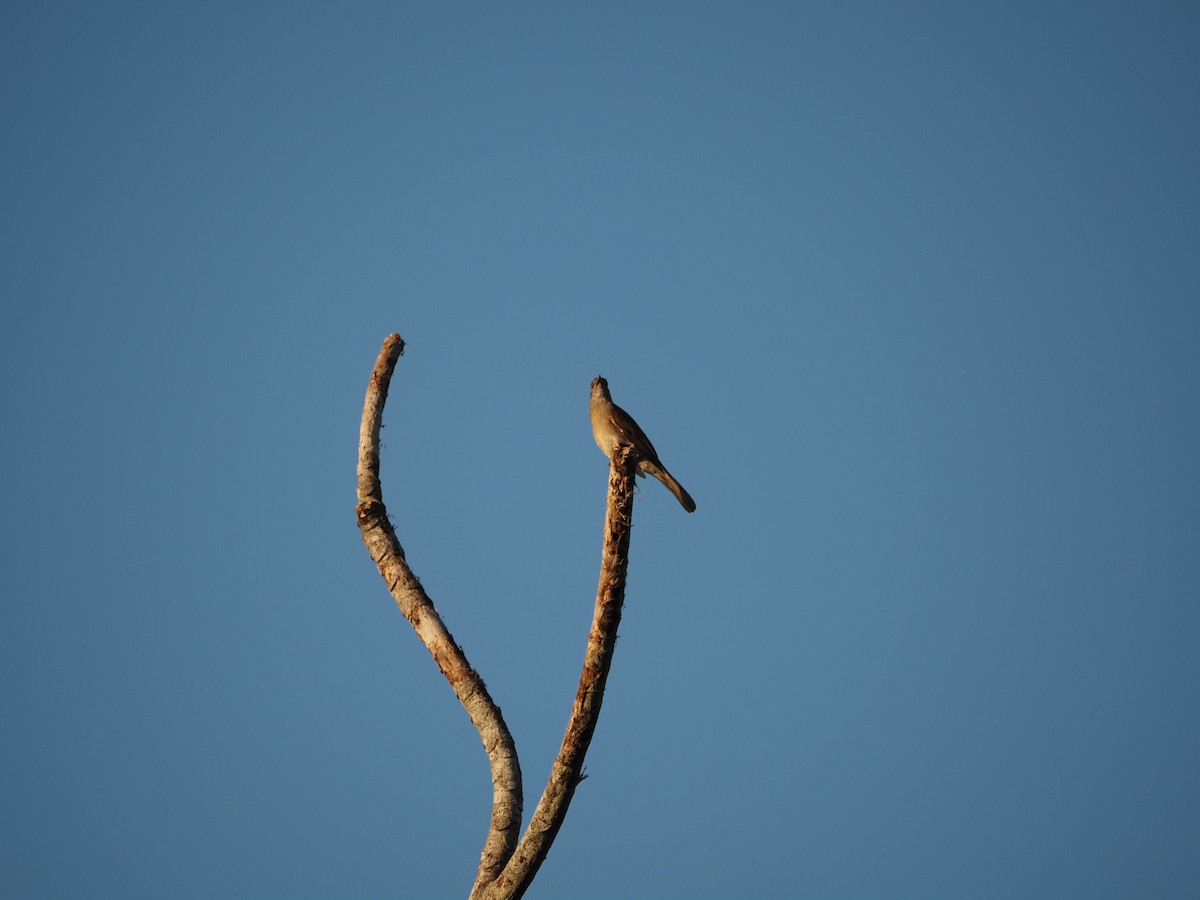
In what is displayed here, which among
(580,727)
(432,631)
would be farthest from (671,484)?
(580,727)

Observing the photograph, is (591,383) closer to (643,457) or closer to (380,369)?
(643,457)

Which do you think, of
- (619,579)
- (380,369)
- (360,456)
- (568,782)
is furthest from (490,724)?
(380,369)

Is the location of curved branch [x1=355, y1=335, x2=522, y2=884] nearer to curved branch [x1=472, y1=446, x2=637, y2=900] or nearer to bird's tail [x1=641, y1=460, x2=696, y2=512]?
curved branch [x1=472, y1=446, x2=637, y2=900]

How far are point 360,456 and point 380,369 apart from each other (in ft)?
2.16

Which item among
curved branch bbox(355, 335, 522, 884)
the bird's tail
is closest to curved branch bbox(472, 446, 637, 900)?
curved branch bbox(355, 335, 522, 884)

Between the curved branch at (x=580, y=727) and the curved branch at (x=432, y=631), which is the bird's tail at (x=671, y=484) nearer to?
the curved branch at (x=432, y=631)

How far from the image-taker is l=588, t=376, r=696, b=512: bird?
11297mm

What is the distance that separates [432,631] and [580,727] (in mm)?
1642

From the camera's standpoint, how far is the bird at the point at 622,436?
1130 cm

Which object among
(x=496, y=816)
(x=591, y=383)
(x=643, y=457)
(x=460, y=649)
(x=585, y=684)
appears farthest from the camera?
(x=591, y=383)

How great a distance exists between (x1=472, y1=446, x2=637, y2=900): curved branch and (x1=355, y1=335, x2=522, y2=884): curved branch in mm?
384

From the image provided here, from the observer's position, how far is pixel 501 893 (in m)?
6.37

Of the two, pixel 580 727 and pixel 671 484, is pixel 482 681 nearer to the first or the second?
pixel 580 727

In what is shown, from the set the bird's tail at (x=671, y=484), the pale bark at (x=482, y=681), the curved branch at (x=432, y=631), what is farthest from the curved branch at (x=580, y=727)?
the bird's tail at (x=671, y=484)
